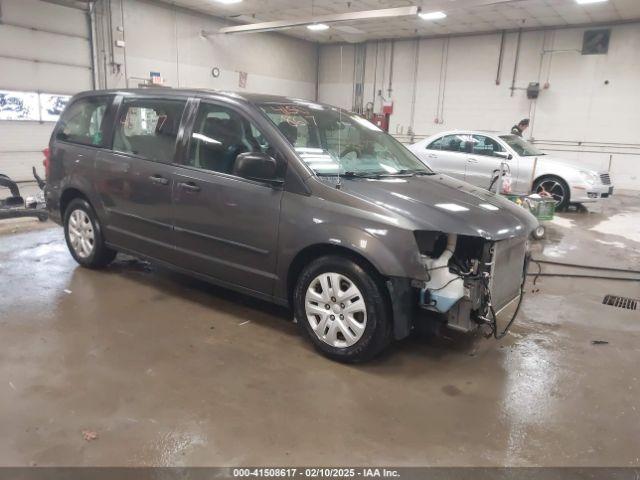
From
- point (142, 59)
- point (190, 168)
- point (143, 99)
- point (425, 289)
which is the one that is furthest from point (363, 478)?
point (142, 59)

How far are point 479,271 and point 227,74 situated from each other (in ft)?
39.8

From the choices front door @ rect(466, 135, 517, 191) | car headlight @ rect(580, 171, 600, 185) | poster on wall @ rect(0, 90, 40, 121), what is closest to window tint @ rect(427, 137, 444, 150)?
front door @ rect(466, 135, 517, 191)

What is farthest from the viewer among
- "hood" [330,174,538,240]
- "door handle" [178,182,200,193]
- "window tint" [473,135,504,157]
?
"window tint" [473,135,504,157]

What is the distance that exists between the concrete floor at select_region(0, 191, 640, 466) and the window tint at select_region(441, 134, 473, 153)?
5.27 m

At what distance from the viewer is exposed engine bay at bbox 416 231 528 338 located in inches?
105

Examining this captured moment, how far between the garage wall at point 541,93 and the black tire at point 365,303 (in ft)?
36.5

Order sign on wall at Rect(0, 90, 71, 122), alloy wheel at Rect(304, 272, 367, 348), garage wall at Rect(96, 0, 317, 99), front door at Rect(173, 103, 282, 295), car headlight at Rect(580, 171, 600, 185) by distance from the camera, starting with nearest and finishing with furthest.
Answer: alloy wheel at Rect(304, 272, 367, 348)
front door at Rect(173, 103, 282, 295)
car headlight at Rect(580, 171, 600, 185)
sign on wall at Rect(0, 90, 71, 122)
garage wall at Rect(96, 0, 317, 99)

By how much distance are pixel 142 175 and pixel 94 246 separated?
3.32 ft

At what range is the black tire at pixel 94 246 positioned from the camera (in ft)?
13.7

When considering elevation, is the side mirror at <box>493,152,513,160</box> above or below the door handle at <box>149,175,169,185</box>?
above

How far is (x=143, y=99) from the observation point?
12.5 ft

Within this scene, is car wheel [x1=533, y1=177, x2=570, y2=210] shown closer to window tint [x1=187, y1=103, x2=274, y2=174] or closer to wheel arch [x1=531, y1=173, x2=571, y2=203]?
wheel arch [x1=531, y1=173, x2=571, y2=203]

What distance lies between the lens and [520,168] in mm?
8477

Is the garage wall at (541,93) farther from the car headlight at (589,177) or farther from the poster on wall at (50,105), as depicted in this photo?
the poster on wall at (50,105)
